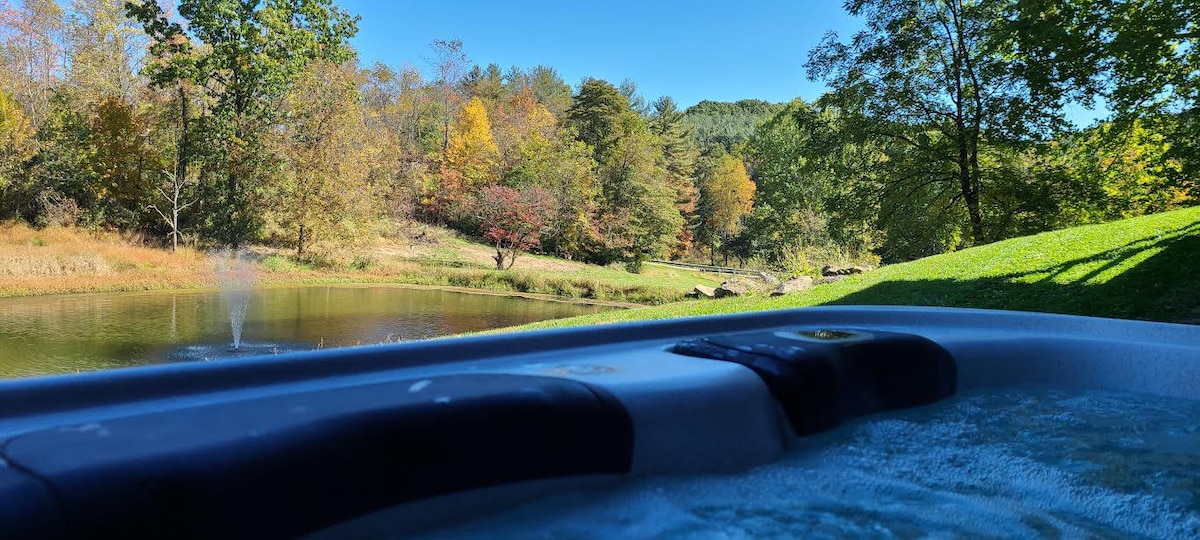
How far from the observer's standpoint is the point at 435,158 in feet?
73.3

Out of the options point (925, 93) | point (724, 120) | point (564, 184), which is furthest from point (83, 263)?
point (724, 120)

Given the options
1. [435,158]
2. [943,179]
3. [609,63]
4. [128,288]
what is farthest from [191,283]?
[609,63]

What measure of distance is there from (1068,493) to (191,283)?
1381 cm

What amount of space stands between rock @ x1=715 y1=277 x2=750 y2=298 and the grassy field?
4271 mm

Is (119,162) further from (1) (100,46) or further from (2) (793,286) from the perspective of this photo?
(2) (793,286)

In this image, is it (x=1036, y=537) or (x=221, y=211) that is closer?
(x=1036, y=537)

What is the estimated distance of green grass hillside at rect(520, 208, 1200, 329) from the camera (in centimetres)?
409

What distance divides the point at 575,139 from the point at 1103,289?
20.2 m

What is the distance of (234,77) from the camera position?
1520cm

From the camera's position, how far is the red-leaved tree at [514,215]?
63.3 ft

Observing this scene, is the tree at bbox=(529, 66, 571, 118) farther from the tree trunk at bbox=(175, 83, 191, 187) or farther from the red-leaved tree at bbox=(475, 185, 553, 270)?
the tree trunk at bbox=(175, 83, 191, 187)

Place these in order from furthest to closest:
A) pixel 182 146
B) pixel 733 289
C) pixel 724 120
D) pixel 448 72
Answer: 1. pixel 724 120
2. pixel 448 72
3. pixel 182 146
4. pixel 733 289

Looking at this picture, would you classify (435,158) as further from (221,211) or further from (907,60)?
(907,60)

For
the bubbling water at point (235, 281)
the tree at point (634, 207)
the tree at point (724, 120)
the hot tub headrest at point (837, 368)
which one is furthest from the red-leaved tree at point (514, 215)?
the hot tub headrest at point (837, 368)
